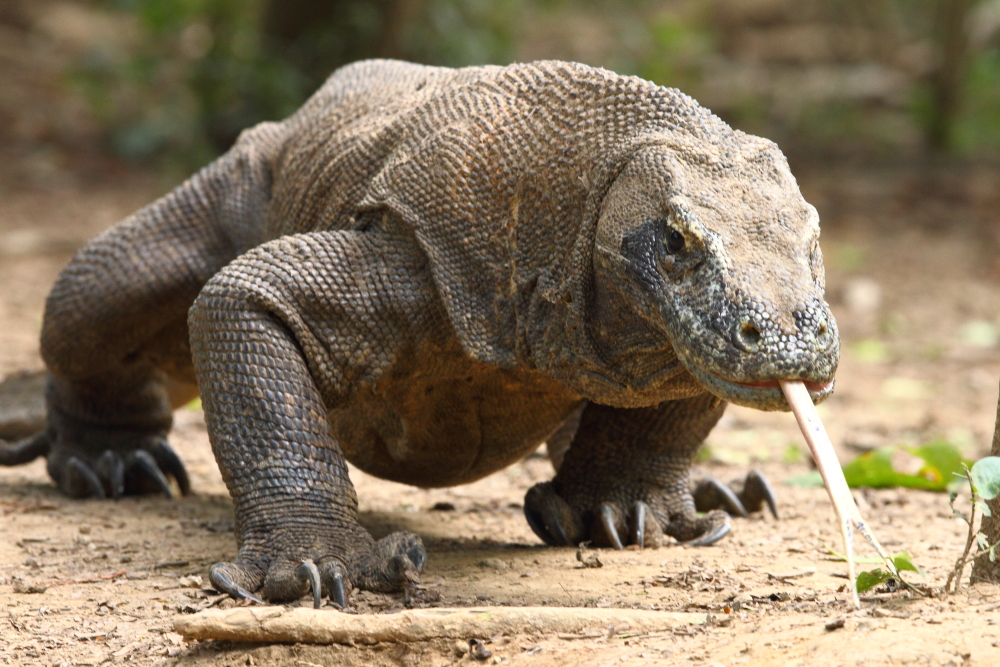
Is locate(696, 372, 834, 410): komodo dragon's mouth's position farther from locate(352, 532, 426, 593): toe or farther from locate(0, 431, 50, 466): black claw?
locate(0, 431, 50, 466): black claw

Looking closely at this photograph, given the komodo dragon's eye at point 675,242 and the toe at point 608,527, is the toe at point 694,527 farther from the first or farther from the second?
the komodo dragon's eye at point 675,242

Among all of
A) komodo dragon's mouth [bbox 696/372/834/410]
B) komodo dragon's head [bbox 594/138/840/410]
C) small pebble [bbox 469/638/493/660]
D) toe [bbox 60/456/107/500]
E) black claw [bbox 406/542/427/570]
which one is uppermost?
komodo dragon's head [bbox 594/138/840/410]

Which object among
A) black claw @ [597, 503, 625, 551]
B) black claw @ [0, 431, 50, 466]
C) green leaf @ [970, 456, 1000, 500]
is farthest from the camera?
black claw @ [0, 431, 50, 466]

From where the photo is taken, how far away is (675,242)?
323 cm

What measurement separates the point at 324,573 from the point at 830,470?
4.91ft

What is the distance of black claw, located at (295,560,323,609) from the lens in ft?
11.2

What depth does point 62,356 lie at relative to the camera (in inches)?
210

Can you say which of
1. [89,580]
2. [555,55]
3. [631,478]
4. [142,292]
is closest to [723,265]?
[631,478]

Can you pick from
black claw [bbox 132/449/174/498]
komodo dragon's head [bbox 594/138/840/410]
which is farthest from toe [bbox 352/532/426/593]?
black claw [bbox 132/449/174/498]

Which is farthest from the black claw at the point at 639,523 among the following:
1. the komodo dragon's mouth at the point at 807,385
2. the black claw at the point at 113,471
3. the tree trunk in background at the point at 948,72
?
the tree trunk in background at the point at 948,72

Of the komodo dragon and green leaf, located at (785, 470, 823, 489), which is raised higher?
the komodo dragon

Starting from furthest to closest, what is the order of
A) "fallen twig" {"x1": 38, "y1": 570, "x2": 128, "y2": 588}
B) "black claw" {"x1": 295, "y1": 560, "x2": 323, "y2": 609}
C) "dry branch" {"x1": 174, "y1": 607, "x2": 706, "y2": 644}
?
"fallen twig" {"x1": 38, "y1": 570, "x2": 128, "y2": 588}, "black claw" {"x1": 295, "y1": 560, "x2": 323, "y2": 609}, "dry branch" {"x1": 174, "y1": 607, "x2": 706, "y2": 644}

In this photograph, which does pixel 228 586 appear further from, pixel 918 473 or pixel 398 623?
pixel 918 473

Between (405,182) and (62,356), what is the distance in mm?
2134
